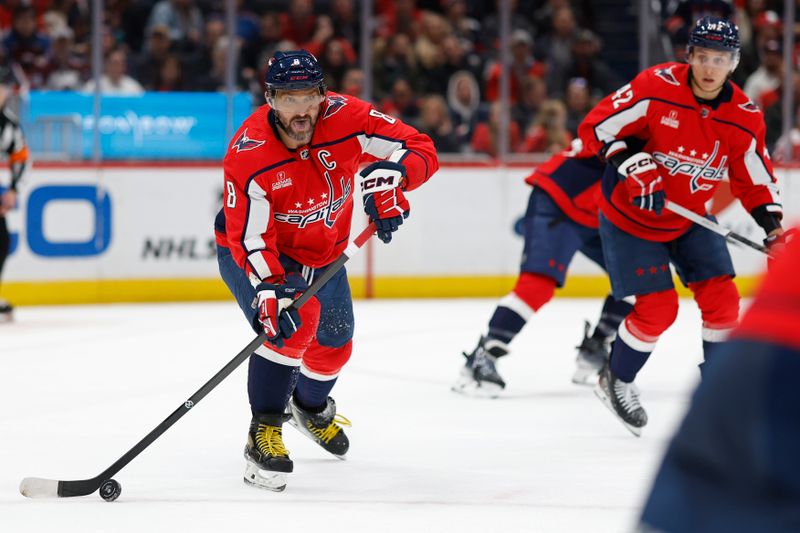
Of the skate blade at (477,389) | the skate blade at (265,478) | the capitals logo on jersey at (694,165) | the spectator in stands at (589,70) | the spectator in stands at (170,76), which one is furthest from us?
the spectator in stands at (589,70)

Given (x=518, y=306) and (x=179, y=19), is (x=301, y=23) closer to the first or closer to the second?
(x=179, y=19)

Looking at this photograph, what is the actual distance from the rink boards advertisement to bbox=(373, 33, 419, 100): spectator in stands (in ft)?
2.40

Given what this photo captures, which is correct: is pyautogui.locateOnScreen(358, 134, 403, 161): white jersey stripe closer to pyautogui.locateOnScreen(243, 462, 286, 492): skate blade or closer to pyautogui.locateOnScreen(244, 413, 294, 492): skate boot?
pyautogui.locateOnScreen(244, 413, 294, 492): skate boot

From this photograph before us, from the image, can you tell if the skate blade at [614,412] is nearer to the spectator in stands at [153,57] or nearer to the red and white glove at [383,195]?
the red and white glove at [383,195]

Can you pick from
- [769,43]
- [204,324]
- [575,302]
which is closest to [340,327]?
[204,324]

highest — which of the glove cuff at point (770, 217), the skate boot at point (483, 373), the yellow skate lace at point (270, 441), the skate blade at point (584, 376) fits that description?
the glove cuff at point (770, 217)

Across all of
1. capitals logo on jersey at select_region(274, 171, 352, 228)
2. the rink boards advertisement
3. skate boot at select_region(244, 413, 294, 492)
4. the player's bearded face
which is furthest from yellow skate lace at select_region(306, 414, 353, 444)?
the rink boards advertisement

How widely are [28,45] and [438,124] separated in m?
2.59

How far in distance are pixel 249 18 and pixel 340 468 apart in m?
5.47

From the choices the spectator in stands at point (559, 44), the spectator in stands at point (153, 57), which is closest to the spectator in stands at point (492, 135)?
the spectator in stands at point (559, 44)

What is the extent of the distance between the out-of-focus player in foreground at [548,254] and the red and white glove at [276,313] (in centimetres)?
176

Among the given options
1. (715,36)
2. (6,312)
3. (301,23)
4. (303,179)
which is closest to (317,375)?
(303,179)

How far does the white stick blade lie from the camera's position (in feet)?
9.78

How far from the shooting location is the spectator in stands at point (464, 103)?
7918mm
